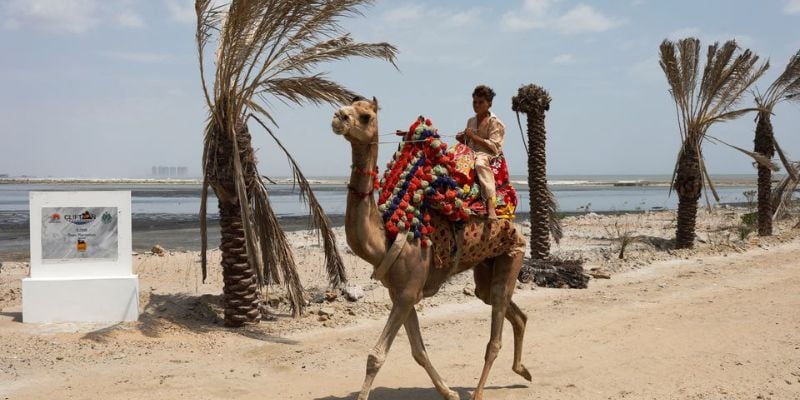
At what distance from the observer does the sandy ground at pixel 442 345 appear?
635cm

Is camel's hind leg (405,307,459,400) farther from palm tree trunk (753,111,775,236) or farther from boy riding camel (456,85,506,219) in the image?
palm tree trunk (753,111,775,236)

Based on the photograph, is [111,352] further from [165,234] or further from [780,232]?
[780,232]

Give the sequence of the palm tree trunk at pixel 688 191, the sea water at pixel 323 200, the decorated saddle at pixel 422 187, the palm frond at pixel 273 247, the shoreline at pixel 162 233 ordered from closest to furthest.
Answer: the decorated saddle at pixel 422 187, the palm frond at pixel 273 247, the palm tree trunk at pixel 688 191, the shoreline at pixel 162 233, the sea water at pixel 323 200

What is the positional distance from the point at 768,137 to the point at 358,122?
1885 cm

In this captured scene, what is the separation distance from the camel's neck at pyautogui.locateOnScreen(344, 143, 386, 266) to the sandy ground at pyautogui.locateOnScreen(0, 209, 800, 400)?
71.6 inches

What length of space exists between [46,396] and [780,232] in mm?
20645

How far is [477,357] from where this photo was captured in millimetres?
7578

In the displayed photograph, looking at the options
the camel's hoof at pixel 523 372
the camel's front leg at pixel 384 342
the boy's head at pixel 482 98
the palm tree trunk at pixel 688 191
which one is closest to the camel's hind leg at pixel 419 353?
the camel's front leg at pixel 384 342

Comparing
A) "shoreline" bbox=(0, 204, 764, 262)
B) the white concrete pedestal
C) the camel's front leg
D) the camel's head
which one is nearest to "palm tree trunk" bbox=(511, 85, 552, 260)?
"shoreline" bbox=(0, 204, 764, 262)

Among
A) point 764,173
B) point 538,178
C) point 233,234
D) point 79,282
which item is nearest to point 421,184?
point 233,234

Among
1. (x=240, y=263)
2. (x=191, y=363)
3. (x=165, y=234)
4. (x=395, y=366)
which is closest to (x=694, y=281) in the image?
(x=395, y=366)

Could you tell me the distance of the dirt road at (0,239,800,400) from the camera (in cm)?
627

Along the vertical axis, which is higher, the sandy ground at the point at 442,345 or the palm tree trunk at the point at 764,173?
the palm tree trunk at the point at 764,173

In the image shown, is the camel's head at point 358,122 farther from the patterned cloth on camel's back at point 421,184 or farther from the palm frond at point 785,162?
the palm frond at point 785,162
